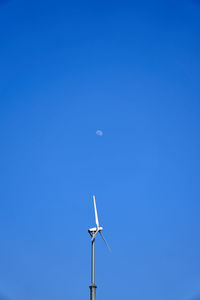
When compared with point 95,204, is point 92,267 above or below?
below

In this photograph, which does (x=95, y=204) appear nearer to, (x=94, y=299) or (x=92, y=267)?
(x=92, y=267)

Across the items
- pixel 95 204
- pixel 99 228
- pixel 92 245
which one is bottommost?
pixel 92 245

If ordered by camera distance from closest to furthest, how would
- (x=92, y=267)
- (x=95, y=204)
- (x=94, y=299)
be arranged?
(x=94, y=299), (x=92, y=267), (x=95, y=204)

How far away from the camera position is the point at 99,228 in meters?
53.4

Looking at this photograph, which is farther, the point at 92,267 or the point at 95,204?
the point at 95,204

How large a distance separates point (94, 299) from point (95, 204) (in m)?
17.3

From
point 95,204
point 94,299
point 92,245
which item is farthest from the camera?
point 95,204

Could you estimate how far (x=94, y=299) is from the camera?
141 feet

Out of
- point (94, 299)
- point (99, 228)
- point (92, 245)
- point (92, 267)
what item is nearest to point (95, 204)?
point (99, 228)

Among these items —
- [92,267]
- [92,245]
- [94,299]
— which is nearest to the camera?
[94,299]

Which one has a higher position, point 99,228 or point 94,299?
point 99,228

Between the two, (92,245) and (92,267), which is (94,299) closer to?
(92,267)

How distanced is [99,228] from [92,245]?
3744 millimetres

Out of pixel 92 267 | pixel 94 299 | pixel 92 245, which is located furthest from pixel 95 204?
pixel 94 299
